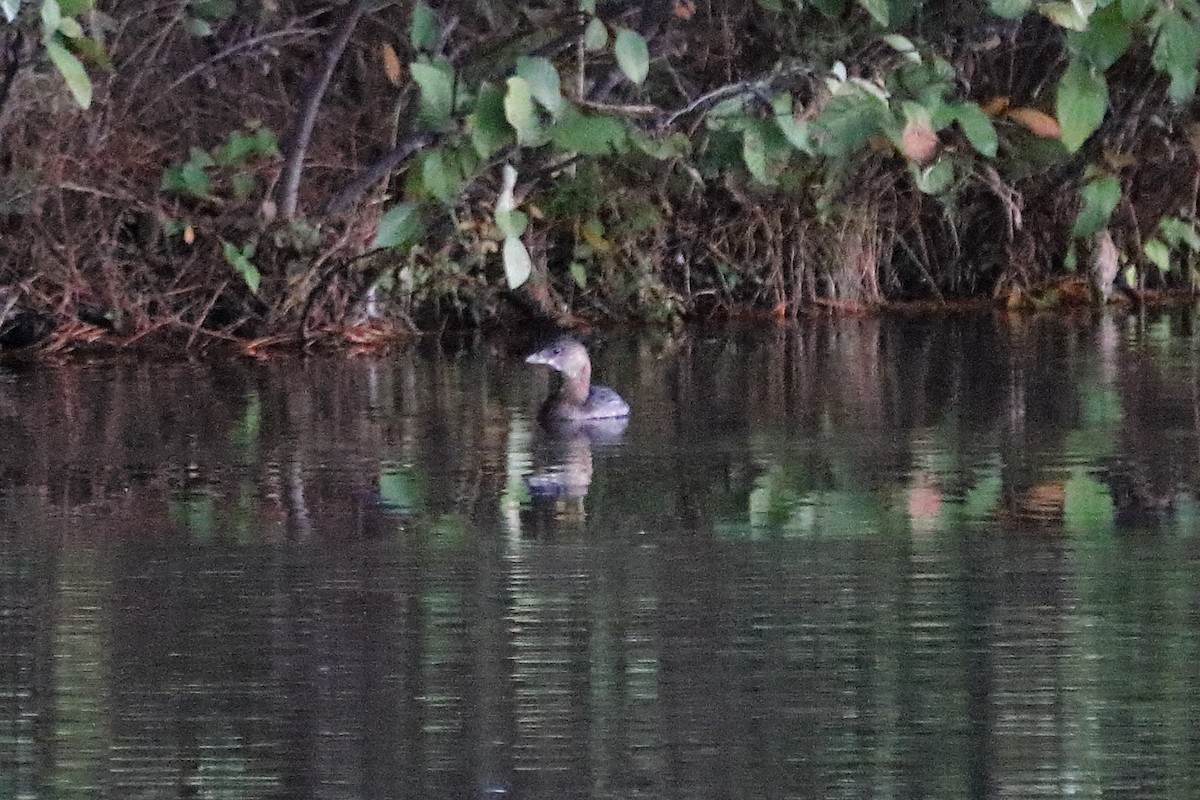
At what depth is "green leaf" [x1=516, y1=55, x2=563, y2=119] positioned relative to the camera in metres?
5.60

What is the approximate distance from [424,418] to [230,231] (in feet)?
10.8

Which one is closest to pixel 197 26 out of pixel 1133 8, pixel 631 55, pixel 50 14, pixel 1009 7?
pixel 631 55

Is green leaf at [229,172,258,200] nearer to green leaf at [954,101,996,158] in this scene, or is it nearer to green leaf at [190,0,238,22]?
green leaf at [190,0,238,22]

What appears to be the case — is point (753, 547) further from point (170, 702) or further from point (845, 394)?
point (845, 394)

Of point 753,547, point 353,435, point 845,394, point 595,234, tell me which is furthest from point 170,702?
point 595,234

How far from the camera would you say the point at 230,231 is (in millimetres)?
10188

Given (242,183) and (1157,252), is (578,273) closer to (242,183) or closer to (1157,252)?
(242,183)

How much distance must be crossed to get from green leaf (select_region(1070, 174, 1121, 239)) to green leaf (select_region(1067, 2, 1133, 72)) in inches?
41.9

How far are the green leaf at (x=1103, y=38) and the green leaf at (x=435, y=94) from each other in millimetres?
1539

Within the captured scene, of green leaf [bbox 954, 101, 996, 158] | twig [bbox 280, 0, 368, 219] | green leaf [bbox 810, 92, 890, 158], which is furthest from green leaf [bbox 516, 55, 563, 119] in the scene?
twig [bbox 280, 0, 368, 219]

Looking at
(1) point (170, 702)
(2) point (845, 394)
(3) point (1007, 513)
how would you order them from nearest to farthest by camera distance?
(1) point (170, 702) → (3) point (1007, 513) → (2) point (845, 394)

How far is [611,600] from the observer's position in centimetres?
424

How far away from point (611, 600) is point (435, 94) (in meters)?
2.06

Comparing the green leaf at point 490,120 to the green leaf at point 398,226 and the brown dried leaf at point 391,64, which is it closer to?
the green leaf at point 398,226
